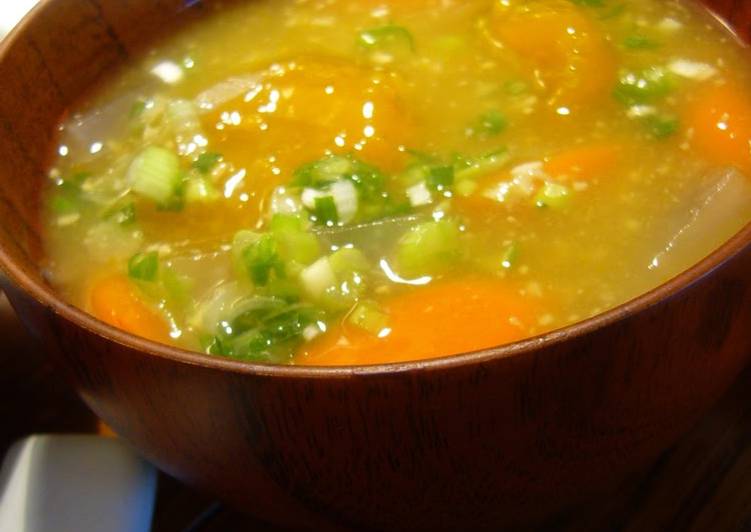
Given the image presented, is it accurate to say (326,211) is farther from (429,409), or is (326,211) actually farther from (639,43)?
(639,43)

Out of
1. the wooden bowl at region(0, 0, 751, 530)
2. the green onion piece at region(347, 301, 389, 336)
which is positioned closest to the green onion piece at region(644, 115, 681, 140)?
the wooden bowl at region(0, 0, 751, 530)

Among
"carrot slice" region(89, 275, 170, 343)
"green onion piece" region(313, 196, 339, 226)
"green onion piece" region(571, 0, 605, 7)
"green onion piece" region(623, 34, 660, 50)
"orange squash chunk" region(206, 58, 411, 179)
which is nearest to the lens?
"carrot slice" region(89, 275, 170, 343)

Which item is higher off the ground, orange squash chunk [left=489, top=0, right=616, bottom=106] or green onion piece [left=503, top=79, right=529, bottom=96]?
orange squash chunk [left=489, top=0, right=616, bottom=106]

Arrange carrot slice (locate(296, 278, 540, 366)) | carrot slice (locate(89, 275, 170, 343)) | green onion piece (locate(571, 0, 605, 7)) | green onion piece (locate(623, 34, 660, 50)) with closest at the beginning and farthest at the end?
carrot slice (locate(296, 278, 540, 366))
carrot slice (locate(89, 275, 170, 343))
green onion piece (locate(623, 34, 660, 50))
green onion piece (locate(571, 0, 605, 7))

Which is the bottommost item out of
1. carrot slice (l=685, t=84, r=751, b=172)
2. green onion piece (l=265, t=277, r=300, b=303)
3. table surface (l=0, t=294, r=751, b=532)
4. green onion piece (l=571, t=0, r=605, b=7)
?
table surface (l=0, t=294, r=751, b=532)

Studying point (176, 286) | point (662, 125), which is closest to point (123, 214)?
point (176, 286)

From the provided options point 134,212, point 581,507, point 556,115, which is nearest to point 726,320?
point 581,507

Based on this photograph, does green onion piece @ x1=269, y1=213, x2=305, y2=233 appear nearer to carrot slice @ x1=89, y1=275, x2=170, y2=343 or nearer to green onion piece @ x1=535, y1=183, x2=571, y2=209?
carrot slice @ x1=89, y1=275, x2=170, y2=343

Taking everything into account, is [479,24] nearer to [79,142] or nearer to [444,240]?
[444,240]
